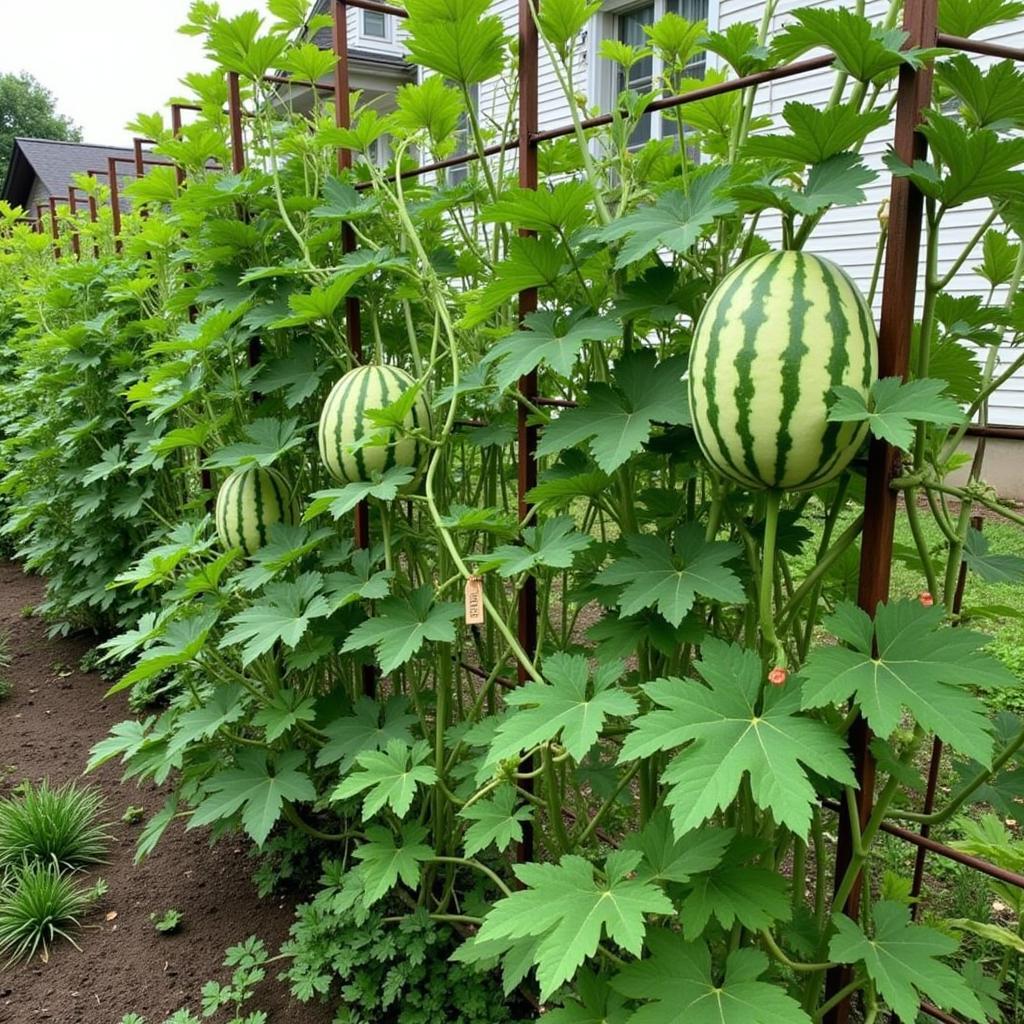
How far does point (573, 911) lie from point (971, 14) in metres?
1.47

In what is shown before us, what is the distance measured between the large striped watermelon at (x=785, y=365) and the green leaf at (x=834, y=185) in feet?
0.24

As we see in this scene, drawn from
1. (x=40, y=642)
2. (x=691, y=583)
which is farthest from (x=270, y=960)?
(x=40, y=642)

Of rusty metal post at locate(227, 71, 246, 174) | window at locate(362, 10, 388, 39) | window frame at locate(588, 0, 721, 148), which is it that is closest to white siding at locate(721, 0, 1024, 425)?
window frame at locate(588, 0, 721, 148)

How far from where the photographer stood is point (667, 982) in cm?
132

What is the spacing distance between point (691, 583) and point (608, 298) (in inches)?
27.9

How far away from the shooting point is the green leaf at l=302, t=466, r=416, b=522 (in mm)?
1981

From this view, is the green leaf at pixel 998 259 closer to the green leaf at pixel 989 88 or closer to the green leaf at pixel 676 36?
the green leaf at pixel 989 88

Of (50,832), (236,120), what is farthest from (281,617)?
(236,120)

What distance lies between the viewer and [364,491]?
2023mm

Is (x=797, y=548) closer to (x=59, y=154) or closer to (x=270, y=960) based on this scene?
(x=270, y=960)

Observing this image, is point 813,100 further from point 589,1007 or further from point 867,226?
point 589,1007

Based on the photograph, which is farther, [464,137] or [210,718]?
[464,137]

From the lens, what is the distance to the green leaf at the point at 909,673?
109cm

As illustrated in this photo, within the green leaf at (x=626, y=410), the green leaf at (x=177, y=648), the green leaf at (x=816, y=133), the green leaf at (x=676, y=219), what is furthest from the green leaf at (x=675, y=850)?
the green leaf at (x=177, y=648)
